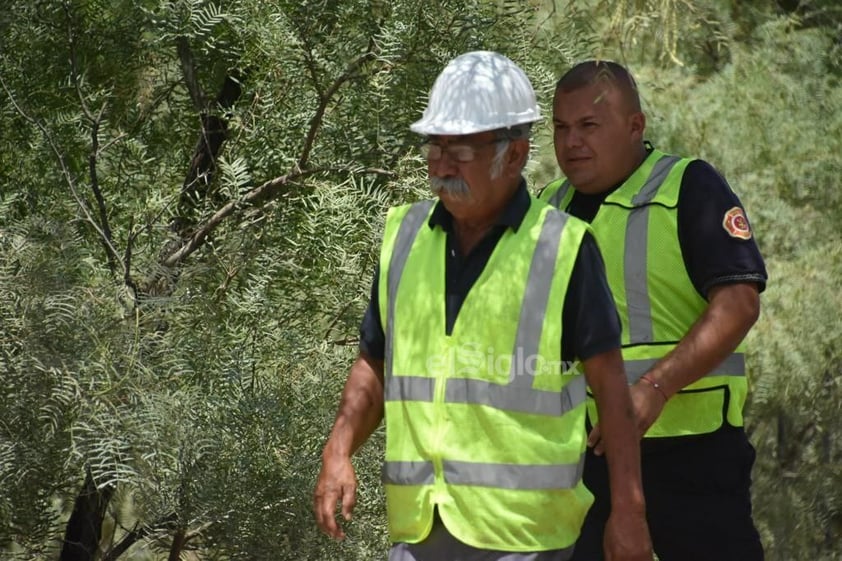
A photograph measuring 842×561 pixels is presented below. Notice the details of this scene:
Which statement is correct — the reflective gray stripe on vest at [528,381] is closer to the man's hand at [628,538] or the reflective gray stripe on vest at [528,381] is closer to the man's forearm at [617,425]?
the man's forearm at [617,425]

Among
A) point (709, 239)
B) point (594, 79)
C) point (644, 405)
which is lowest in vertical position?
point (644, 405)

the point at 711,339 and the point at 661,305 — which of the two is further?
the point at 661,305

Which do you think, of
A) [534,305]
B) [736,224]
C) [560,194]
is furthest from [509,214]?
[560,194]

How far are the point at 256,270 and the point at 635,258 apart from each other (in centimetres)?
151

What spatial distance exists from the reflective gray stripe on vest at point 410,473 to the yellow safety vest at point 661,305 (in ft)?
2.29

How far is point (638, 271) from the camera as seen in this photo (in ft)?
12.1

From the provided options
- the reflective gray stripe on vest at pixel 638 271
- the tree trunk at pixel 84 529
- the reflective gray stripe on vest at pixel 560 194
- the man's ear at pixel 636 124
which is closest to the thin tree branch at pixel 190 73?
the tree trunk at pixel 84 529

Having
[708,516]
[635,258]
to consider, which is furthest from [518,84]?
[708,516]

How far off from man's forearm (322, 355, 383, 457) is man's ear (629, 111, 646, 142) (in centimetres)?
102

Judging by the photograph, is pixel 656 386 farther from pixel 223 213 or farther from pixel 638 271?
pixel 223 213

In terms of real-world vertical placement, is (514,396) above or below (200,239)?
below

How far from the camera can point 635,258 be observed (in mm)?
3713

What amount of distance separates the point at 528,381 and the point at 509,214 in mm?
394

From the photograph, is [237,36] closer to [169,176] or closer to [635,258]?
[169,176]
